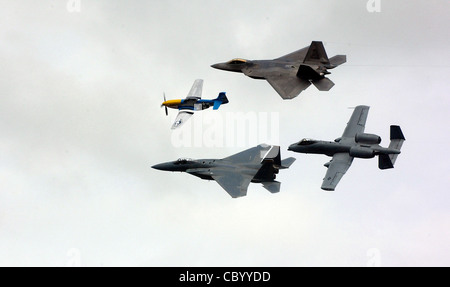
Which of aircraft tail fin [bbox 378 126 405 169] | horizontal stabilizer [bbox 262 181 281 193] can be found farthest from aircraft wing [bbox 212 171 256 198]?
aircraft tail fin [bbox 378 126 405 169]

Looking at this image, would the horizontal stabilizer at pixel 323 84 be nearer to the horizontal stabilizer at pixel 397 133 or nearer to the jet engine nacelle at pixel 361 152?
the jet engine nacelle at pixel 361 152

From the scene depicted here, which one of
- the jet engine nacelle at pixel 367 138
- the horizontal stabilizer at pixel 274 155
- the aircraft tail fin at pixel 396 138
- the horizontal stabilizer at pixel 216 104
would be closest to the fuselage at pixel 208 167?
the horizontal stabilizer at pixel 274 155

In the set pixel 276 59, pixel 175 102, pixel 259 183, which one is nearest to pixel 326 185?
pixel 259 183

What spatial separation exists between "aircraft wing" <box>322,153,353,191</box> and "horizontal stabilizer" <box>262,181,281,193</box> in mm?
4125

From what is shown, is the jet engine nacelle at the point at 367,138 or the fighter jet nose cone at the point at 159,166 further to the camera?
the fighter jet nose cone at the point at 159,166

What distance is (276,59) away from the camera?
76000 millimetres

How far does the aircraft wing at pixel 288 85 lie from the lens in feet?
231

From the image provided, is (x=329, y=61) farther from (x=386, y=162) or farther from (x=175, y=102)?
(x=175, y=102)

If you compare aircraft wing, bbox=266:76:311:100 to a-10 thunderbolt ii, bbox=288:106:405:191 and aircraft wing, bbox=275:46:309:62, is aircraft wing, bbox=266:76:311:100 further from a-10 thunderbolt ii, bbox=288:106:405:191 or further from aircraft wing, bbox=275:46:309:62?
a-10 thunderbolt ii, bbox=288:106:405:191

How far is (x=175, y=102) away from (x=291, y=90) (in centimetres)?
1553

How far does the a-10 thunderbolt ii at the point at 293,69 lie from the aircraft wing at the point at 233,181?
845 cm

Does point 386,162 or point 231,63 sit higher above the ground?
point 231,63

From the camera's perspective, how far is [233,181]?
67.9m

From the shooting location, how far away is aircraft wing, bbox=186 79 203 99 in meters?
81.7
